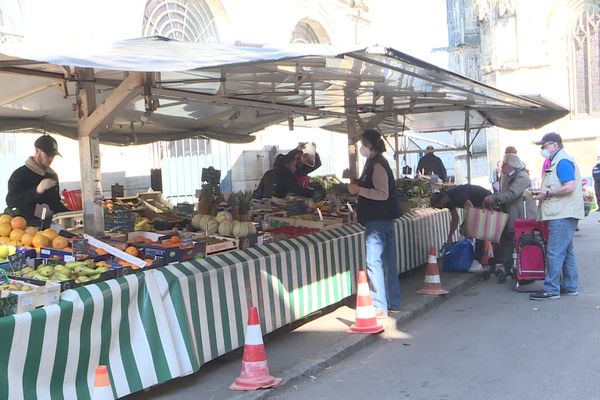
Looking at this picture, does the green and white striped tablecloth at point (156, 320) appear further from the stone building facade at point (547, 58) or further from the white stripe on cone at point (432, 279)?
the stone building facade at point (547, 58)

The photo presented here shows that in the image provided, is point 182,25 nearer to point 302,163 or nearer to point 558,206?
point 302,163

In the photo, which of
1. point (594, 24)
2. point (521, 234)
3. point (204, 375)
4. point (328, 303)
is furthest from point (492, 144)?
point (204, 375)

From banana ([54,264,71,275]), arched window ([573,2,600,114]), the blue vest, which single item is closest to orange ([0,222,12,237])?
banana ([54,264,71,275])

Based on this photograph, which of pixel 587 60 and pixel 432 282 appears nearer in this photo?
pixel 432 282

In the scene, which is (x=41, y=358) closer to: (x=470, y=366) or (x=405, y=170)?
(x=470, y=366)

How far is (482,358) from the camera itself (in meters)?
5.30

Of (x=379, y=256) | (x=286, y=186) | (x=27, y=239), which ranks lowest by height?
(x=379, y=256)

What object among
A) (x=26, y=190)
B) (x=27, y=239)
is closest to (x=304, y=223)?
(x=26, y=190)

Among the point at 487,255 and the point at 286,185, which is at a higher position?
the point at 286,185

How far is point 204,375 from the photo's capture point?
16.7 ft

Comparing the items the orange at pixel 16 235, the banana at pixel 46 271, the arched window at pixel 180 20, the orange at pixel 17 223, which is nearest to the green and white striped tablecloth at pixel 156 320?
the banana at pixel 46 271

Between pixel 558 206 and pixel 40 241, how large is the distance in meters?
5.46

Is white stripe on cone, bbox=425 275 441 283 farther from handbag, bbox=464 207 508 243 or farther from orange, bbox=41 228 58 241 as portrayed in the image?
orange, bbox=41 228 58 241

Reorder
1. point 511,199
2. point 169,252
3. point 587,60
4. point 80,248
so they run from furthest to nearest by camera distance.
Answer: point 587,60
point 511,199
point 169,252
point 80,248
